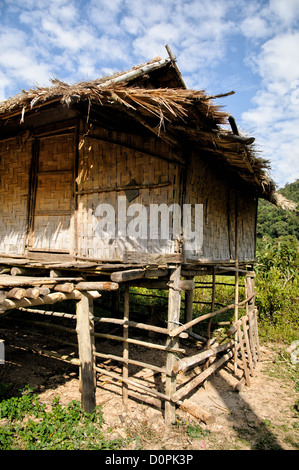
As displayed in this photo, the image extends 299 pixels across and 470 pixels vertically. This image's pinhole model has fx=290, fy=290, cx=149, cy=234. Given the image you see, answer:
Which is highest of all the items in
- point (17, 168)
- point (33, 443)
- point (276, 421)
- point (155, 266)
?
point (17, 168)

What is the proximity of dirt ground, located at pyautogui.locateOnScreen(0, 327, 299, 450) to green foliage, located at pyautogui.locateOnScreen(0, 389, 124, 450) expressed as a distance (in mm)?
282

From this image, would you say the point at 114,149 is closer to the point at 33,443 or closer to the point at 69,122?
the point at 69,122

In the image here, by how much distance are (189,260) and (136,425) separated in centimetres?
269

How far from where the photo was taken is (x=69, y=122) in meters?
5.20

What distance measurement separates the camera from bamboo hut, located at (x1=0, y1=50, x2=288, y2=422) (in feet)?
12.0

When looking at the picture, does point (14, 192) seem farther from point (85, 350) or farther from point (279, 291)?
point (279, 291)

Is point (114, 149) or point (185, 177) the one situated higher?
point (114, 149)

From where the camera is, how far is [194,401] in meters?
5.48

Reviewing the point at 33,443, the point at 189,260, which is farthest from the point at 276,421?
the point at 33,443

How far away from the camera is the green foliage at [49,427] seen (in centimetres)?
376

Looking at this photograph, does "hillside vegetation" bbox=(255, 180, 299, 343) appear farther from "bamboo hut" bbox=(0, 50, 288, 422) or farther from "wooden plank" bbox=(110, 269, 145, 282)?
"wooden plank" bbox=(110, 269, 145, 282)

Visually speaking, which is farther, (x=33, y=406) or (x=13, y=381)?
(x=13, y=381)

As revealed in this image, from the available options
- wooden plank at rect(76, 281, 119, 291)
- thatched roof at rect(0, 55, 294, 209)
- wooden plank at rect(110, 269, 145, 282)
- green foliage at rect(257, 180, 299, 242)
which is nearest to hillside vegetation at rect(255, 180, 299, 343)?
thatched roof at rect(0, 55, 294, 209)

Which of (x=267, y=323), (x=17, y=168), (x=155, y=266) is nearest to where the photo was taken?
(x=155, y=266)
